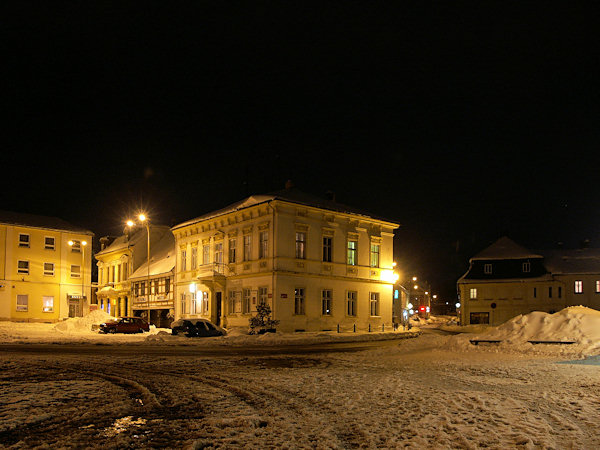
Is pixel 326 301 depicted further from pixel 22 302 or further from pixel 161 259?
pixel 22 302

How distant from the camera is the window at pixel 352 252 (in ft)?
143

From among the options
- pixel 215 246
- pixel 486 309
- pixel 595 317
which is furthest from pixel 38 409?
pixel 486 309

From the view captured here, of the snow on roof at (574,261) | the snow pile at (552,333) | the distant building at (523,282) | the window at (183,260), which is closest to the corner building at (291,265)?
the window at (183,260)

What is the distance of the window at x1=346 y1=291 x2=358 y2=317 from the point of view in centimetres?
4301

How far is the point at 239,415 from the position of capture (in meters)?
9.12

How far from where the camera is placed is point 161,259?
56062 mm

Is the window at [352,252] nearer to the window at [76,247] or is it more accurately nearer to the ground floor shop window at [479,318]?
the ground floor shop window at [479,318]

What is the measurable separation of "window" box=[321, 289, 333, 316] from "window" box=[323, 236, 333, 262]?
2425mm

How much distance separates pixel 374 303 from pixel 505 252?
29.3m

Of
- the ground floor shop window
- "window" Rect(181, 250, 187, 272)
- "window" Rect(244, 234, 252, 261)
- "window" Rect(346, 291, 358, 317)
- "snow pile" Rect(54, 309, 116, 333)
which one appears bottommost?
the ground floor shop window

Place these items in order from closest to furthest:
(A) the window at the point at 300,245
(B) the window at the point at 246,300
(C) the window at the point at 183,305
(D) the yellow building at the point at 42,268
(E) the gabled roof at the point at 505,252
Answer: (A) the window at the point at 300,245 < (B) the window at the point at 246,300 < (C) the window at the point at 183,305 < (D) the yellow building at the point at 42,268 < (E) the gabled roof at the point at 505,252

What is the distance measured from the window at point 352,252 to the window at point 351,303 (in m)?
2.38

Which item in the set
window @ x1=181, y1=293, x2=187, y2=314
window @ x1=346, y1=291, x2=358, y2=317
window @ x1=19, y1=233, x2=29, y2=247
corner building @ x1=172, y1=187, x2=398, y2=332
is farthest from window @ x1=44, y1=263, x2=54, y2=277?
window @ x1=346, y1=291, x2=358, y2=317

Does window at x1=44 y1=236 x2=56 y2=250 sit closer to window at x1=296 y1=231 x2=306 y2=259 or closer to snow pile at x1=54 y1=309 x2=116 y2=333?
snow pile at x1=54 y1=309 x2=116 y2=333
